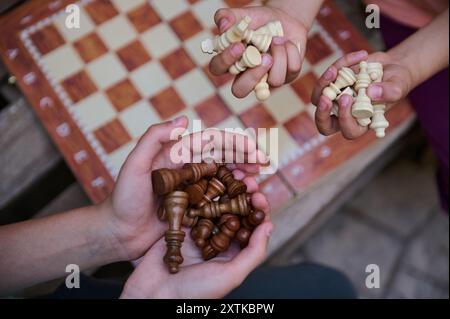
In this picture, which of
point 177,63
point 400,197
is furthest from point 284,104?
point 400,197

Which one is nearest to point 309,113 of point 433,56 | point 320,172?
point 320,172

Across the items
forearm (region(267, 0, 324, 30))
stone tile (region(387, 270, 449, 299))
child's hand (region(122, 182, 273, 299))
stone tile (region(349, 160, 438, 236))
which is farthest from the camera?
stone tile (region(349, 160, 438, 236))

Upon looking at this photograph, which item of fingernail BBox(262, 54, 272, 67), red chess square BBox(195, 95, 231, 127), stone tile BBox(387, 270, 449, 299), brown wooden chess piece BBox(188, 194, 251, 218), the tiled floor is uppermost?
fingernail BBox(262, 54, 272, 67)

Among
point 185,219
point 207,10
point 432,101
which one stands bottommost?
point 432,101

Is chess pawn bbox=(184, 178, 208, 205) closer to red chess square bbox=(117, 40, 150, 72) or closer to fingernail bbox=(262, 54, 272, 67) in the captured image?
fingernail bbox=(262, 54, 272, 67)

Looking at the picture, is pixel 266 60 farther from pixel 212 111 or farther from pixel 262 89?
pixel 212 111

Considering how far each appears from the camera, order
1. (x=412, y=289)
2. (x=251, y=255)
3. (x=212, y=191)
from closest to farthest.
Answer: (x=251, y=255) < (x=212, y=191) < (x=412, y=289)

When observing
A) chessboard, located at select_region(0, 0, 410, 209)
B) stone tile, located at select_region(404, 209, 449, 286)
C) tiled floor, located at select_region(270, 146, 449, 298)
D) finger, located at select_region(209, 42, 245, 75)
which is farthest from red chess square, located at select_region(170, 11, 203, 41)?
stone tile, located at select_region(404, 209, 449, 286)

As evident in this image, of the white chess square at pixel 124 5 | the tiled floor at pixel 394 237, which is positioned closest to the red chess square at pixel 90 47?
the white chess square at pixel 124 5
